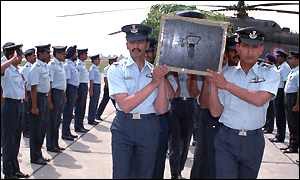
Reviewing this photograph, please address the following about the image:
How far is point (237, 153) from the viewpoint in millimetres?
3479

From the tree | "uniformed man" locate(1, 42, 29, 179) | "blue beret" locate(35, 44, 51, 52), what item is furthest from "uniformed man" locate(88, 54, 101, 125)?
"uniformed man" locate(1, 42, 29, 179)

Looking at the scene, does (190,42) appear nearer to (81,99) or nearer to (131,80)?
(131,80)

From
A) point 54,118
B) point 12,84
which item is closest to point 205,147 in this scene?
point 12,84

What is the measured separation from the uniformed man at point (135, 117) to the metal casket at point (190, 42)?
0.84 ft

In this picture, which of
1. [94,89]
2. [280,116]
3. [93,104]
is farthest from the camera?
[94,89]

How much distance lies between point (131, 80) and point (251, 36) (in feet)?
3.24

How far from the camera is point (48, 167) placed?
6207 millimetres

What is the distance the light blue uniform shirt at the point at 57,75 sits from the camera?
7266 millimetres

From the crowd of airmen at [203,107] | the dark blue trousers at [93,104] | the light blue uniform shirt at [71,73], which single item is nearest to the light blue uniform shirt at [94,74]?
the dark blue trousers at [93,104]

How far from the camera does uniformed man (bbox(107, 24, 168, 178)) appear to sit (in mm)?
3666

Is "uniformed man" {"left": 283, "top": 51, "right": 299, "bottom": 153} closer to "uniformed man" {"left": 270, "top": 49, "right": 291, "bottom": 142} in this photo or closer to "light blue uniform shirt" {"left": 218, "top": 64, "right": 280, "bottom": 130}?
"uniformed man" {"left": 270, "top": 49, "right": 291, "bottom": 142}

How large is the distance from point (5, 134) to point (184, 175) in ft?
7.52

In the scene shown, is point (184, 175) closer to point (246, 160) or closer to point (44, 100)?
point (44, 100)

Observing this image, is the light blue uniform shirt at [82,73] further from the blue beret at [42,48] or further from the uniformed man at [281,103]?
the uniformed man at [281,103]
